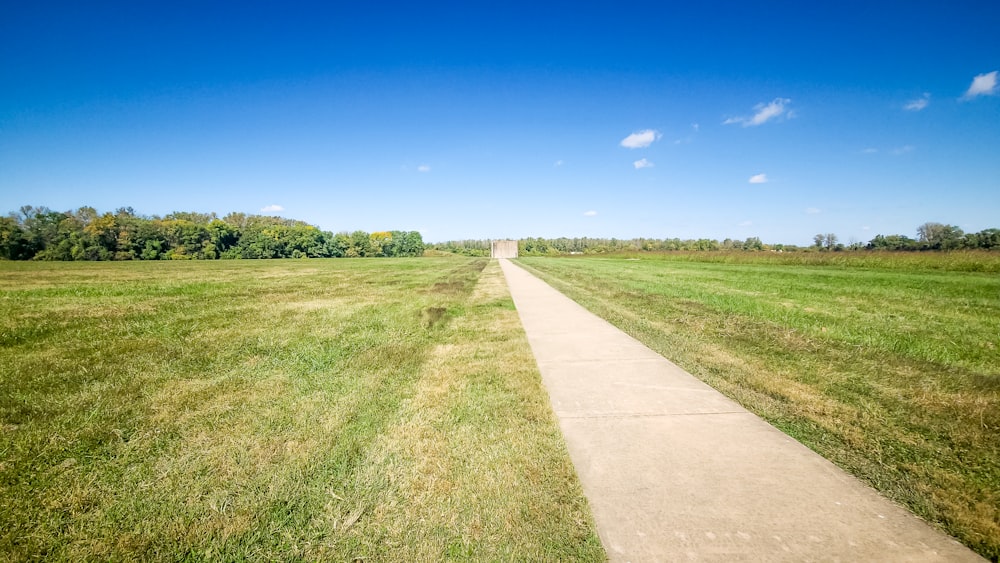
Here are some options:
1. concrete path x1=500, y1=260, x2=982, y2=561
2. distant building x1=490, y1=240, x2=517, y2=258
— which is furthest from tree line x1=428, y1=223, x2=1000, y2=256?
concrete path x1=500, y1=260, x2=982, y2=561

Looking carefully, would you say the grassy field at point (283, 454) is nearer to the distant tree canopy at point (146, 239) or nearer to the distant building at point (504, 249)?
the distant building at point (504, 249)

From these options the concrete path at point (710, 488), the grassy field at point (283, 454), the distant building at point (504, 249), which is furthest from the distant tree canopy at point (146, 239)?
the concrete path at point (710, 488)

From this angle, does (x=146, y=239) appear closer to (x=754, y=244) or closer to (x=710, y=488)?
(x=710, y=488)

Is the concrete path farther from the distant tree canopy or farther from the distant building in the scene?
the distant tree canopy

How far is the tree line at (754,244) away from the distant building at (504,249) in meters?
25.9

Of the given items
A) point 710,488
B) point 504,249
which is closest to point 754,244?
point 504,249

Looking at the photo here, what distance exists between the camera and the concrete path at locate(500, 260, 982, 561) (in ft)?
6.70

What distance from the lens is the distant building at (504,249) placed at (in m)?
86.2

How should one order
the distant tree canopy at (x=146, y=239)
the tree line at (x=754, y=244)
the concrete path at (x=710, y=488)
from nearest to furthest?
the concrete path at (x=710, y=488) → the tree line at (x=754, y=244) → the distant tree canopy at (x=146, y=239)

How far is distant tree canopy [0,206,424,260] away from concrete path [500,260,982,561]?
89.6m

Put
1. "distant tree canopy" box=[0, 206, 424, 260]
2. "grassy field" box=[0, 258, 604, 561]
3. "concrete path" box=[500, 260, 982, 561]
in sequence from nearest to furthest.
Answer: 1. "concrete path" box=[500, 260, 982, 561]
2. "grassy field" box=[0, 258, 604, 561]
3. "distant tree canopy" box=[0, 206, 424, 260]

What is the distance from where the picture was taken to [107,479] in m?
2.78

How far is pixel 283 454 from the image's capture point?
3.07 metres

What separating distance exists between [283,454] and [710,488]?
3426mm
